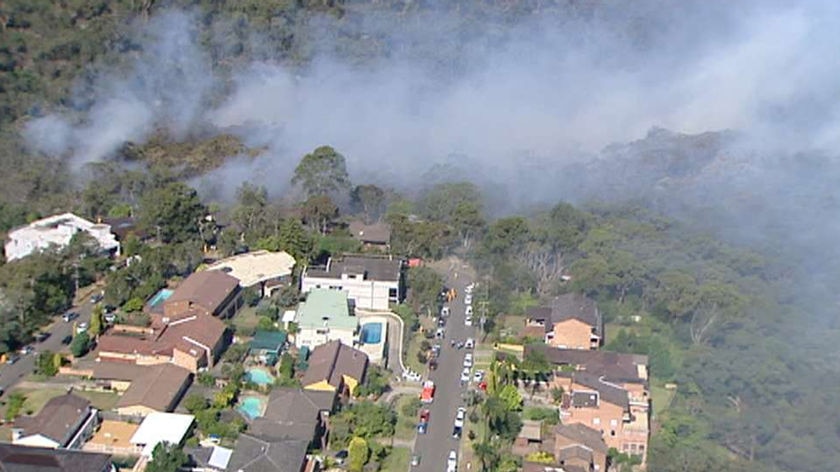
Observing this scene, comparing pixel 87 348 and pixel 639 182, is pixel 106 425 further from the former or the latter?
pixel 639 182

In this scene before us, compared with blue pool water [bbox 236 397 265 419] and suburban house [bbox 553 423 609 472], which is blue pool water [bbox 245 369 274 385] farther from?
suburban house [bbox 553 423 609 472]

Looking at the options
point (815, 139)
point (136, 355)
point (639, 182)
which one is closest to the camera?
point (136, 355)

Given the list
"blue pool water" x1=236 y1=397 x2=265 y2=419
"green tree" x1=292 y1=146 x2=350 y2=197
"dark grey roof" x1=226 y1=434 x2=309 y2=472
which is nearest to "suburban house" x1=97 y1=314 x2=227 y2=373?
"blue pool water" x1=236 y1=397 x2=265 y2=419

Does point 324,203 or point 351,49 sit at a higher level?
point 351,49

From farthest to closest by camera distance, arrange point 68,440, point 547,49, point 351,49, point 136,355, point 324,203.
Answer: point 547,49 < point 351,49 < point 324,203 < point 136,355 < point 68,440

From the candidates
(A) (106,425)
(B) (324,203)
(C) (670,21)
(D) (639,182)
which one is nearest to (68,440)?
(A) (106,425)

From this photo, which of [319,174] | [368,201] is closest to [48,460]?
[319,174]

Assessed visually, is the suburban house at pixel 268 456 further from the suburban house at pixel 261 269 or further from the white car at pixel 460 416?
the suburban house at pixel 261 269

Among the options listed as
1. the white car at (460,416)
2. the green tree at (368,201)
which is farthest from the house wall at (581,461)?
the green tree at (368,201)
